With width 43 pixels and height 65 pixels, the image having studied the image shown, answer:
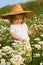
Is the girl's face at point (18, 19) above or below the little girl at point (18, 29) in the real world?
above

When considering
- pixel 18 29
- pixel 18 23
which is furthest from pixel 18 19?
pixel 18 29

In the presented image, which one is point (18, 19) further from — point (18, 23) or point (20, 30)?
point (20, 30)

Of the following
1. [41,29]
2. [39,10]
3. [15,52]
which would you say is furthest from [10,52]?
[39,10]

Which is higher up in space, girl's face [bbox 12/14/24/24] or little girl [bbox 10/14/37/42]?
girl's face [bbox 12/14/24/24]

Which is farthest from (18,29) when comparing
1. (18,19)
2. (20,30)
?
(18,19)

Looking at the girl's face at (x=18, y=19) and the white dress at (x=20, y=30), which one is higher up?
the girl's face at (x=18, y=19)

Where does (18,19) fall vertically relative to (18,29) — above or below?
above

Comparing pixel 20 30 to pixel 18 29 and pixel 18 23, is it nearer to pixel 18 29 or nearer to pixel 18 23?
pixel 18 29

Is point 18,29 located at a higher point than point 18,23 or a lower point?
lower

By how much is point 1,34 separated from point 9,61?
13.5 ft

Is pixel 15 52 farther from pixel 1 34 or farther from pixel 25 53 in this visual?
pixel 1 34

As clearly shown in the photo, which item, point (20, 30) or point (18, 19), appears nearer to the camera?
point (18, 19)

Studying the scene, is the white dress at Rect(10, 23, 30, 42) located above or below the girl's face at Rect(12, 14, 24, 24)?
below

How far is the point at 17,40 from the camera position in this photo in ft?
20.4
